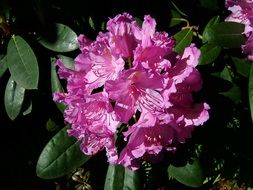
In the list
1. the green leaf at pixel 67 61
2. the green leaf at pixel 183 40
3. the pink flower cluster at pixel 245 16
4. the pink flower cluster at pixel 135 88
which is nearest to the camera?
the pink flower cluster at pixel 135 88

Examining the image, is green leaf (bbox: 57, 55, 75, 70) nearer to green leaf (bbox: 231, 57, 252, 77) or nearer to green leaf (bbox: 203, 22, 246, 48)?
green leaf (bbox: 203, 22, 246, 48)

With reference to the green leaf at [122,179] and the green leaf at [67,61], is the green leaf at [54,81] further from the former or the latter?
the green leaf at [122,179]

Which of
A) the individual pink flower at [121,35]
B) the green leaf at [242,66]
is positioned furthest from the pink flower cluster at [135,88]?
the green leaf at [242,66]

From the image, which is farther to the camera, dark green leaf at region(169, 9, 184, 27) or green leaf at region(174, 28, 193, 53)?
dark green leaf at region(169, 9, 184, 27)

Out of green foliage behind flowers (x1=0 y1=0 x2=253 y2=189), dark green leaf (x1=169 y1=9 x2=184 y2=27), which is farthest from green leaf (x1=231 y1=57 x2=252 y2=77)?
dark green leaf (x1=169 y1=9 x2=184 y2=27)

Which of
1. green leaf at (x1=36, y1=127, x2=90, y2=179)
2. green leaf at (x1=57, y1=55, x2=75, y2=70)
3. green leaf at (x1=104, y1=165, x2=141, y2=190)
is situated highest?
green leaf at (x1=57, y1=55, x2=75, y2=70)

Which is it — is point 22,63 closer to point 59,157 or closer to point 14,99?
point 14,99

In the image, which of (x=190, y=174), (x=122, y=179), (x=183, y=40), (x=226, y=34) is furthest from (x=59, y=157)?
(x=226, y=34)
